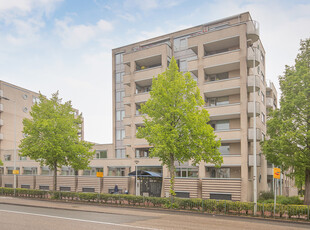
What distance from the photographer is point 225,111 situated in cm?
3388

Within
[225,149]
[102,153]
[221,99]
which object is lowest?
[102,153]

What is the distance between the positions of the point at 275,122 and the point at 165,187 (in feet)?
46.0

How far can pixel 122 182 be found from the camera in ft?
128

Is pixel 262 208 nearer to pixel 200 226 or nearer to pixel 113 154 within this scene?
pixel 200 226

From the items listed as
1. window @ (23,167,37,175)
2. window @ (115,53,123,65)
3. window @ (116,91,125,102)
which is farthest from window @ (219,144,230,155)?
window @ (23,167,37,175)

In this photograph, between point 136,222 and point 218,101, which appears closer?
point 136,222

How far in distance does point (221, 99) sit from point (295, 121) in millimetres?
10518

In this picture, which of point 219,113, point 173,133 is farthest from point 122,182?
point 173,133

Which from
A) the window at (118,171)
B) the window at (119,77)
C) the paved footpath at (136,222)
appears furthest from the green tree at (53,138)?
the window at (119,77)

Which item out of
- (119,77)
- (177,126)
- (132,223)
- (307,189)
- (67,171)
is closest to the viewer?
(132,223)

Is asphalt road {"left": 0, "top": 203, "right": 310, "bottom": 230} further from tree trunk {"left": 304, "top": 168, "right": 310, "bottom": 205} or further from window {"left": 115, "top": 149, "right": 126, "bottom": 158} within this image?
window {"left": 115, "top": 149, "right": 126, "bottom": 158}

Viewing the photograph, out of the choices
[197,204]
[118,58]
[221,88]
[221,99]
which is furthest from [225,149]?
[118,58]

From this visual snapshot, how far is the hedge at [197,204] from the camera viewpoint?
66.1 feet

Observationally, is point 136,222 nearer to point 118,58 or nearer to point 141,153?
point 141,153
